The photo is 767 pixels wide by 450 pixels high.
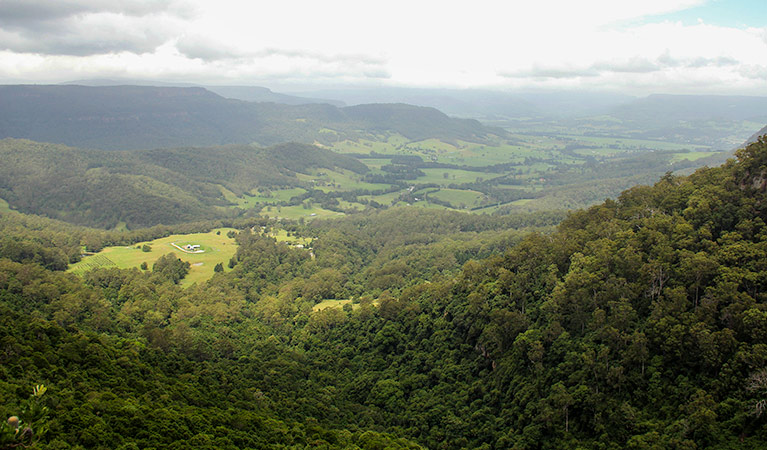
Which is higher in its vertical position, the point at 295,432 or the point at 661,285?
the point at 661,285

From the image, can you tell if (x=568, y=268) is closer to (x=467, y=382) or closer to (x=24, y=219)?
(x=467, y=382)

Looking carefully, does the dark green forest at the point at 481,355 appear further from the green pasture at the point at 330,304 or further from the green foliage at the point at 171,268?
the green foliage at the point at 171,268

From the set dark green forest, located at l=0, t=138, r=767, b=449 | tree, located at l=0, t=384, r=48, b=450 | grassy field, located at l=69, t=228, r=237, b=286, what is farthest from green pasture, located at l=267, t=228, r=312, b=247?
tree, located at l=0, t=384, r=48, b=450

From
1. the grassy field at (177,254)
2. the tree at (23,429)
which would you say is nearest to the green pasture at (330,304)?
the grassy field at (177,254)

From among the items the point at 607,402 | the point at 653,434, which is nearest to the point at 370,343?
the point at 607,402

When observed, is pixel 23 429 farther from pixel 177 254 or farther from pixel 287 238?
pixel 287 238

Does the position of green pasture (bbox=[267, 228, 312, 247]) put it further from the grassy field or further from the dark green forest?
the dark green forest
